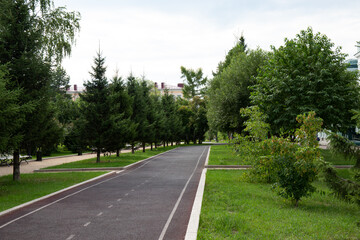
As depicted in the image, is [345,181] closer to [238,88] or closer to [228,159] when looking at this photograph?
[228,159]

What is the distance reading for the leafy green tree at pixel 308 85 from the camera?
18.6 meters

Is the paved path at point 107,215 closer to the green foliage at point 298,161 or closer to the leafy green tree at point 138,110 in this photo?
the green foliage at point 298,161

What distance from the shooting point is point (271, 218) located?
8.12 meters

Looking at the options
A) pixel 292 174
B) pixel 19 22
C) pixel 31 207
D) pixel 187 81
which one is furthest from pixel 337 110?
pixel 187 81

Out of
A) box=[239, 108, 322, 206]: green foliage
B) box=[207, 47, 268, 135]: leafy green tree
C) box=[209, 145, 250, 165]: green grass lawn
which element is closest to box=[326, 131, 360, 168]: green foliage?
box=[239, 108, 322, 206]: green foliage

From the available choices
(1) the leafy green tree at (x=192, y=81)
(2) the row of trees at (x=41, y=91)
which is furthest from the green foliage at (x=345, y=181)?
(1) the leafy green tree at (x=192, y=81)

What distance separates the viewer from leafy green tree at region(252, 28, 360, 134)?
1858 centimetres

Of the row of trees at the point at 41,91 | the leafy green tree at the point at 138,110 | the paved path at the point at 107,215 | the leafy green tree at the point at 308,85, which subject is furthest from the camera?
the leafy green tree at the point at 138,110

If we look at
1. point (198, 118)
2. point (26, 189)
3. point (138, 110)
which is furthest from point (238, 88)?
point (198, 118)

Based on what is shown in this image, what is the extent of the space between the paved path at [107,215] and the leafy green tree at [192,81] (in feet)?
277

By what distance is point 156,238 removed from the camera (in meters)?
6.92

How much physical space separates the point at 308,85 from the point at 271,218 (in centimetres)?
1274

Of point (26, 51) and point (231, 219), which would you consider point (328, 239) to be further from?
point (26, 51)

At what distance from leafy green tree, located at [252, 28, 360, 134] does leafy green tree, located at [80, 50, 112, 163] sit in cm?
1249
